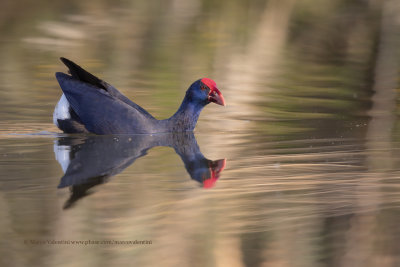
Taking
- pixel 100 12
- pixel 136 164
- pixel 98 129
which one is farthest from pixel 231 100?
pixel 100 12

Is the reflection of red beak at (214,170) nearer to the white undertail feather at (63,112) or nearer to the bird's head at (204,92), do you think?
the bird's head at (204,92)

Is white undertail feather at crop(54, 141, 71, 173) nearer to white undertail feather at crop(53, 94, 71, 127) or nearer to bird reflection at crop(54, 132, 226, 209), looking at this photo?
bird reflection at crop(54, 132, 226, 209)

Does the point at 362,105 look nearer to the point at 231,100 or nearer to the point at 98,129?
the point at 231,100

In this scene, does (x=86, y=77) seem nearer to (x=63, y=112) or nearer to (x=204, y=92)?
(x=63, y=112)

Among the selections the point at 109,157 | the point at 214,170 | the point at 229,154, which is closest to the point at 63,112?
the point at 109,157

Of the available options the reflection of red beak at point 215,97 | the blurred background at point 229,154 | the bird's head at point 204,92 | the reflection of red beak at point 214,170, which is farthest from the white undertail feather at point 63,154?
the reflection of red beak at point 215,97

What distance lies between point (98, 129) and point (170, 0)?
17755 millimetres

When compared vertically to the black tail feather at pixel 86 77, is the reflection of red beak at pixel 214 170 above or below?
below

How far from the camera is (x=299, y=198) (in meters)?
6.15

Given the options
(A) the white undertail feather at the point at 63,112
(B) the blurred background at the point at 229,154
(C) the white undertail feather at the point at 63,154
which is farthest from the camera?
(A) the white undertail feather at the point at 63,112

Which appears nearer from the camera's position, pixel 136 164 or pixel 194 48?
pixel 136 164

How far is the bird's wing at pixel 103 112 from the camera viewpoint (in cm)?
863

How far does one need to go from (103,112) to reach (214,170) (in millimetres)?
1955

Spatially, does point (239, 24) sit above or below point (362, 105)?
above
